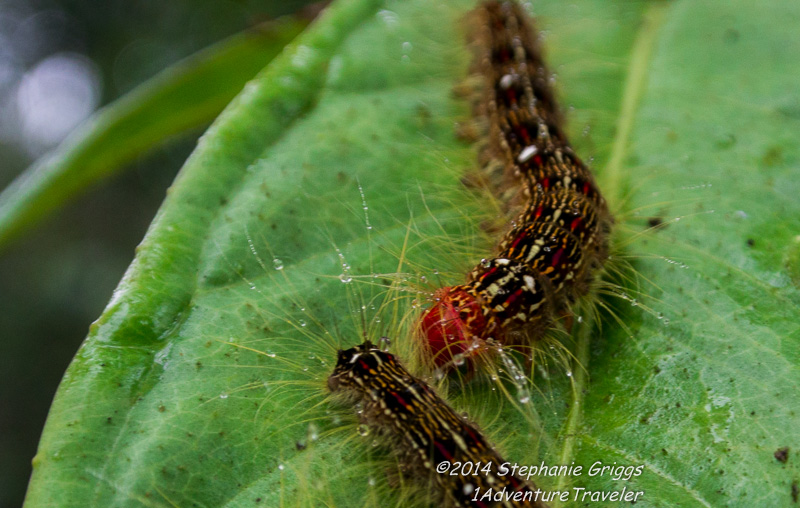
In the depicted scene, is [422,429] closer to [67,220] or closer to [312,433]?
[312,433]

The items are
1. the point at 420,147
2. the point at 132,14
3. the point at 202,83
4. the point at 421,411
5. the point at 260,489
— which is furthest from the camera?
the point at 132,14

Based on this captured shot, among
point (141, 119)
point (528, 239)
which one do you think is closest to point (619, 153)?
point (528, 239)

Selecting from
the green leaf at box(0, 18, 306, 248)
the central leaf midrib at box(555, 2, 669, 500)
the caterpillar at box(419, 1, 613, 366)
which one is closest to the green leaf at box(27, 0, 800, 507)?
the central leaf midrib at box(555, 2, 669, 500)

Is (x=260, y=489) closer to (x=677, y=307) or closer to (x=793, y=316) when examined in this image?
(x=677, y=307)

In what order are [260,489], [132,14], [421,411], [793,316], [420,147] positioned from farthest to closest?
[132,14] < [420,147] < [793,316] < [421,411] < [260,489]

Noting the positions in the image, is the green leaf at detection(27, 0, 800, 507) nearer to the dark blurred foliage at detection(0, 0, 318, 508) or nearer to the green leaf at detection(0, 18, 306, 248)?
the green leaf at detection(0, 18, 306, 248)

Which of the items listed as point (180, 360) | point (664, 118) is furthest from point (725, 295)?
point (180, 360)
